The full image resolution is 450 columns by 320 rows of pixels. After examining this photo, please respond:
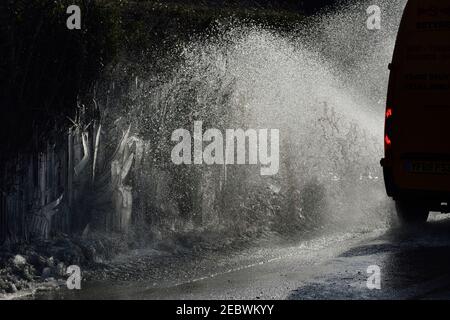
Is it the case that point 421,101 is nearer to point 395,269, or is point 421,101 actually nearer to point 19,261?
point 395,269

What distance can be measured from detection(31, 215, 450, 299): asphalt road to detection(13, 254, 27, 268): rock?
0.57m

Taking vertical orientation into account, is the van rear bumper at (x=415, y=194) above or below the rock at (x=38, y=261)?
above

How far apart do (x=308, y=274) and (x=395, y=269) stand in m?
0.86

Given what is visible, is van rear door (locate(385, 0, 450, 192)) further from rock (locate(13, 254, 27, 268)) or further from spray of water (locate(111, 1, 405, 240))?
rock (locate(13, 254, 27, 268))

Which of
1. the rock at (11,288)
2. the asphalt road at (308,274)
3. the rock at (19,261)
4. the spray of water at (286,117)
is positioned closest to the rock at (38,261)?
the rock at (19,261)

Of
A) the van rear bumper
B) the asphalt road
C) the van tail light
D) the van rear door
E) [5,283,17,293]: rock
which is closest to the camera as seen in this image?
[5,283,17,293]: rock

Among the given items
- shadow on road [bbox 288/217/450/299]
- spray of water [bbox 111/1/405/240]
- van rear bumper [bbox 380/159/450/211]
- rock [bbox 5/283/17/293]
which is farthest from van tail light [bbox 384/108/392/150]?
rock [bbox 5/283/17/293]

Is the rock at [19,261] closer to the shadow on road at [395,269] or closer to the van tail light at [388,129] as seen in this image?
the shadow on road at [395,269]

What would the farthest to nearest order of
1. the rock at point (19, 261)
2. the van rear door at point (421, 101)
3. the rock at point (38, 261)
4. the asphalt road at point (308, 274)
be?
1. the van rear door at point (421, 101)
2. the rock at point (38, 261)
3. the rock at point (19, 261)
4. the asphalt road at point (308, 274)


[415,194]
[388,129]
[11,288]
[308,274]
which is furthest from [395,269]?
[11,288]

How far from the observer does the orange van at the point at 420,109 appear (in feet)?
35.0

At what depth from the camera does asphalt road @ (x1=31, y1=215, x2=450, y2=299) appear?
840 centimetres

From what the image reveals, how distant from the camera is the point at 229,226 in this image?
38.6 feet

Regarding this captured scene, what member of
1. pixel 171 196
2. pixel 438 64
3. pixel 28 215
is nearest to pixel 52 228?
pixel 28 215
